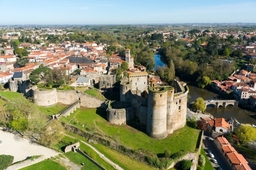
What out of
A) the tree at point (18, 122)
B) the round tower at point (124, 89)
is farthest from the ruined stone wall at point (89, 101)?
the tree at point (18, 122)

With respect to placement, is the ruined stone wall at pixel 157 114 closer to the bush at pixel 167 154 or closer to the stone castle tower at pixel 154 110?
the stone castle tower at pixel 154 110

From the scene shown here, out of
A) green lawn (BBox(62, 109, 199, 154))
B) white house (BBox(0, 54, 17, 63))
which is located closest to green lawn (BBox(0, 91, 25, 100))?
green lawn (BBox(62, 109, 199, 154))

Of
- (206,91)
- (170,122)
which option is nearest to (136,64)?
(206,91)

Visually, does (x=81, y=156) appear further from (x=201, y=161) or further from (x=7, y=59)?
(x=7, y=59)

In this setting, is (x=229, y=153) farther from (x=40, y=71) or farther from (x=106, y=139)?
(x=40, y=71)

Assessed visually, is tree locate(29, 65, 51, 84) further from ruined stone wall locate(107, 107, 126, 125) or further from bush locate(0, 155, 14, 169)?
bush locate(0, 155, 14, 169)

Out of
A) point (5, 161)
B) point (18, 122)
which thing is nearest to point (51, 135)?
point (5, 161)
